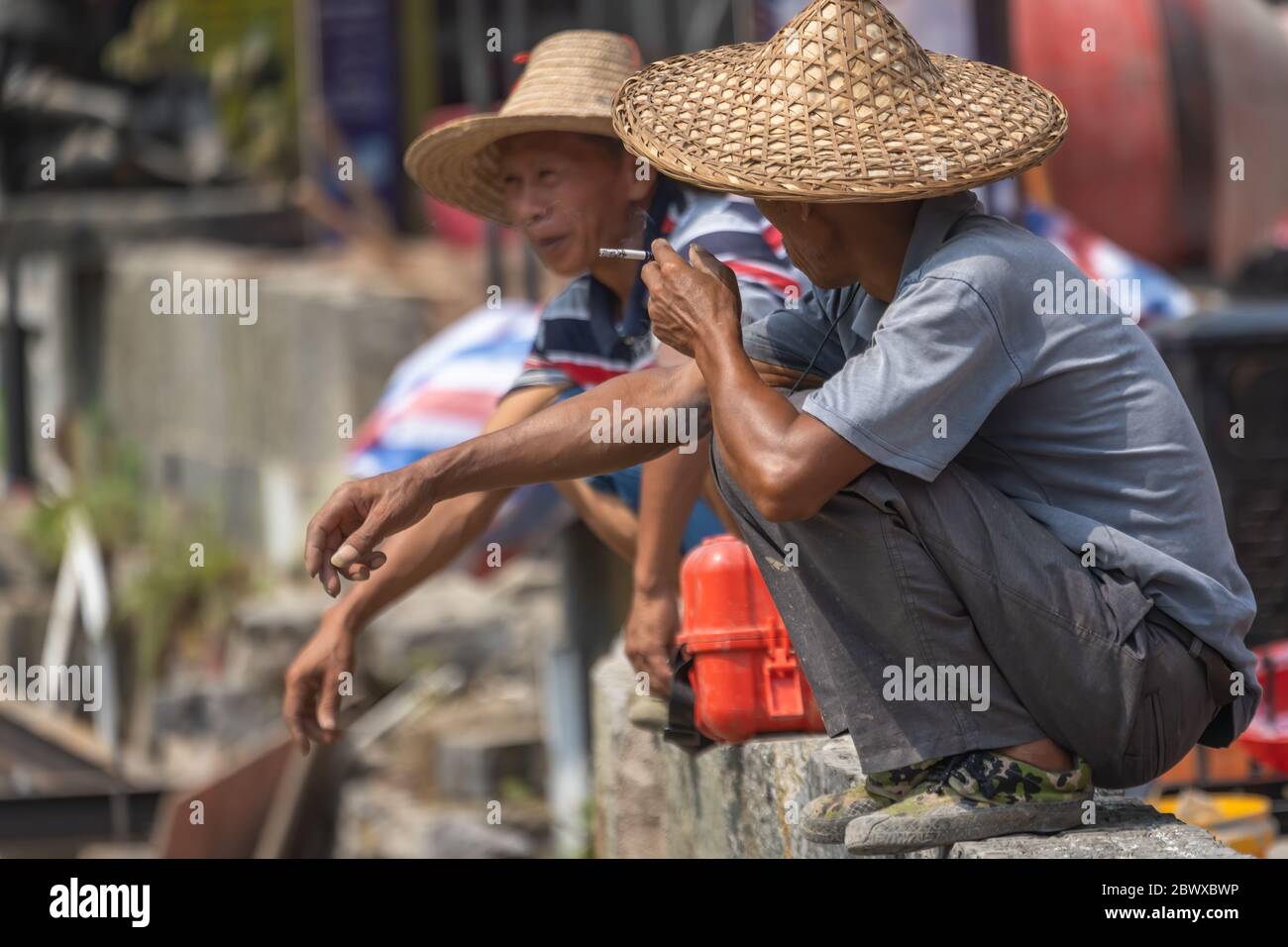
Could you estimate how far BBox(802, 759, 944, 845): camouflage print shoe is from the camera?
8.80 ft

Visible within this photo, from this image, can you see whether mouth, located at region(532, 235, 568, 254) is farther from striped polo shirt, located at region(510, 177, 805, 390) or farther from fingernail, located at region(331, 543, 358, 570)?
fingernail, located at region(331, 543, 358, 570)

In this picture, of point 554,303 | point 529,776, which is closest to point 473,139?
point 554,303

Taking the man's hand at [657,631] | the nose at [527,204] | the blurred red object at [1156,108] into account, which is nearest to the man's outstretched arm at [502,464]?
the man's hand at [657,631]

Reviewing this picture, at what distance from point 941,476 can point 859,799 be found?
543 mm

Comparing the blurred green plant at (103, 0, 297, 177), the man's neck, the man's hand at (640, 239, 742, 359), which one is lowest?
the man's hand at (640, 239, 742, 359)

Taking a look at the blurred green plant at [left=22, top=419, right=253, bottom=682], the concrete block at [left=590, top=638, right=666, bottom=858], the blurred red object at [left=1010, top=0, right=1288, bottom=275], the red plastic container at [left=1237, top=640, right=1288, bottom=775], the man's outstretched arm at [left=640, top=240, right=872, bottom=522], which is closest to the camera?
the man's outstretched arm at [left=640, top=240, right=872, bottom=522]

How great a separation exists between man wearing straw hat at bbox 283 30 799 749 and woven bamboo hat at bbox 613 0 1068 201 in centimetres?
80

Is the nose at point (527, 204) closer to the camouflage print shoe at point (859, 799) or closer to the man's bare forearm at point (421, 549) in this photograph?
the man's bare forearm at point (421, 549)

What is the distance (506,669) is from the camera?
10492 mm

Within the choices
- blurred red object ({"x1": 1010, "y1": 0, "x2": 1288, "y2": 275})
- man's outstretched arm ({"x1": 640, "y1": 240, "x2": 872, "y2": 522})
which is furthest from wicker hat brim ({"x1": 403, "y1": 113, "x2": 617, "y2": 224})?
blurred red object ({"x1": 1010, "y1": 0, "x2": 1288, "y2": 275})

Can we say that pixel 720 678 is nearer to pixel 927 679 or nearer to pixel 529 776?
pixel 927 679

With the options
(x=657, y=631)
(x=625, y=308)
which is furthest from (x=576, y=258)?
(x=657, y=631)
